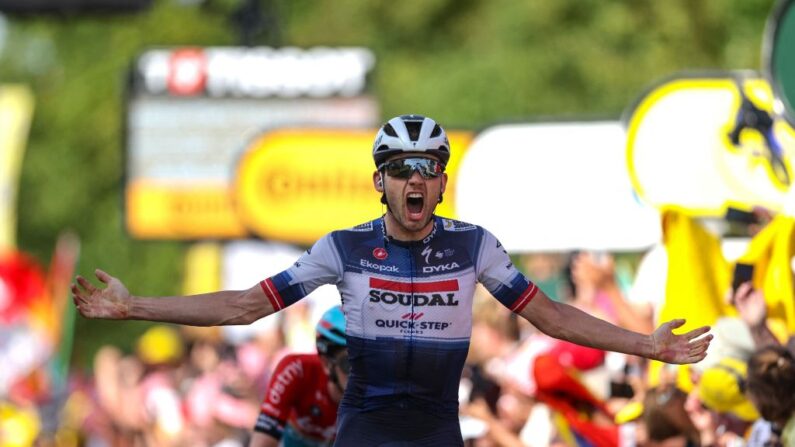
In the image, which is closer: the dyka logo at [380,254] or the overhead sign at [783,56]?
the dyka logo at [380,254]

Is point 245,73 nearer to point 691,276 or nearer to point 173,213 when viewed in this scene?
point 173,213

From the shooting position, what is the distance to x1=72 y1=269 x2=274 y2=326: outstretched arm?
7.01 m

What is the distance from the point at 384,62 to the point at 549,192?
1092 inches

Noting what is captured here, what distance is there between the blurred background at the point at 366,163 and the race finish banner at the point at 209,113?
3cm

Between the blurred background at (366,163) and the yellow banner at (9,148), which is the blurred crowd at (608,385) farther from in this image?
the yellow banner at (9,148)

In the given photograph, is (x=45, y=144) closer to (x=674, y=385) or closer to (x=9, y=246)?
(x=9, y=246)

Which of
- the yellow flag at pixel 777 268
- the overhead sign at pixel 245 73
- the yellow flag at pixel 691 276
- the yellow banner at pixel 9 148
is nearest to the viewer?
the yellow flag at pixel 777 268

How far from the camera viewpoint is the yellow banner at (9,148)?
3447 centimetres

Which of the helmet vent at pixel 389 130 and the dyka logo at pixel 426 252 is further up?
the helmet vent at pixel 389 130

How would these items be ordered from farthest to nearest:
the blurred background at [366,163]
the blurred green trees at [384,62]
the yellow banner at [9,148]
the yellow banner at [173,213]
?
the yellow banner at [9,148]
the blurred green trees at [384,62]
the yellow banner at [173,213]
the blurred background at [366,163]

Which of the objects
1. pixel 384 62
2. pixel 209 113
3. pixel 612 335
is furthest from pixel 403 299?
pixel 384 62

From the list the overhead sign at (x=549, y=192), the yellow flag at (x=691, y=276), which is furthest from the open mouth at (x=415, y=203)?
the overhead sign at (x=549, y=192)

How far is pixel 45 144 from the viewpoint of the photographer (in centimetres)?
5397

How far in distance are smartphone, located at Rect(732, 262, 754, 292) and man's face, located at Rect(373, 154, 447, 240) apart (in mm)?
3036
